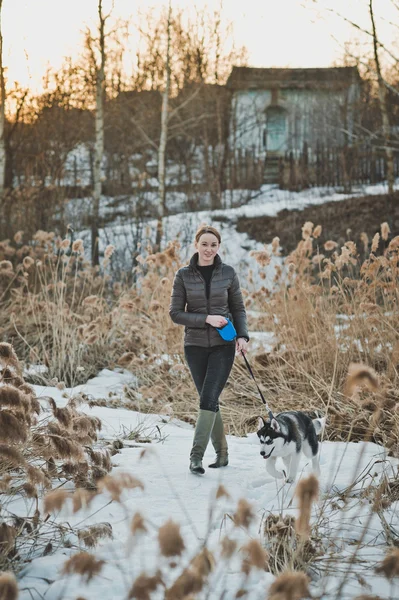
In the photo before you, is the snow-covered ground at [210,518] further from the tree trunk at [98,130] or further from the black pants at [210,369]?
the tree trunk at [98,130]

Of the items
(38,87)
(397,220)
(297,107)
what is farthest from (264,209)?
(297,107)

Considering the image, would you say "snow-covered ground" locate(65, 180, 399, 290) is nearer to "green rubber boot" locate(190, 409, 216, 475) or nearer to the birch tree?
the birch tree

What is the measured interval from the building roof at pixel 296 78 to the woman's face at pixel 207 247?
79.8 ft

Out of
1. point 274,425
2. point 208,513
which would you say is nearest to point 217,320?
point 274,425

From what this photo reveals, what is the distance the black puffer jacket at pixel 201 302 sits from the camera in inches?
152

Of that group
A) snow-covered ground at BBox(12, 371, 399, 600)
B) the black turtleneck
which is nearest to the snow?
snow-covered ground at BBox(12, 371, 399, 600)

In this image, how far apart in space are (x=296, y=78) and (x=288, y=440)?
28.2m

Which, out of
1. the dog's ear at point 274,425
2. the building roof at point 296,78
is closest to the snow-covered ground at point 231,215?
the building roof at point 296,78

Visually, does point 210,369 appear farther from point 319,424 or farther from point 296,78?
point 296,78

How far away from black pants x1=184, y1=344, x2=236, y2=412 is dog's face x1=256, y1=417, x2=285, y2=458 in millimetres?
483

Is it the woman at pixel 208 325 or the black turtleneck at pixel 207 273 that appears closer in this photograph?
the woman at pixel 208 325

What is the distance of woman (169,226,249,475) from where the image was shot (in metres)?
3.79

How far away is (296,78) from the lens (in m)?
29.2

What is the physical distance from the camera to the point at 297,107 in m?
29.4
